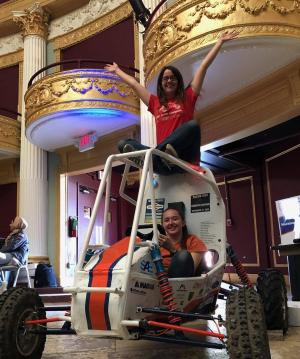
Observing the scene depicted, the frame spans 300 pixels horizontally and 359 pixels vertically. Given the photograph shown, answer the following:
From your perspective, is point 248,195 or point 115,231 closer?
point 248,195

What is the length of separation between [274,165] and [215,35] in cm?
423

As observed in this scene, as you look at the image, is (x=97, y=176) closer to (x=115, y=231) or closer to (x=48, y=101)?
(x=115, y=231)

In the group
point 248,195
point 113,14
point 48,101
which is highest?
point 113,14

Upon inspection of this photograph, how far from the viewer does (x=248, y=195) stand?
9.68 m

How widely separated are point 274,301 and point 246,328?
Answer: 139 centimetres

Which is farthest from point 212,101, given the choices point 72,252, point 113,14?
point 72,252

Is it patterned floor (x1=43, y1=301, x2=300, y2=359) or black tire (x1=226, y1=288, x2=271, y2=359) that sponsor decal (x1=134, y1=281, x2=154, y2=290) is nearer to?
black tire (x1=226, y1=288, x2=271, y2=359)

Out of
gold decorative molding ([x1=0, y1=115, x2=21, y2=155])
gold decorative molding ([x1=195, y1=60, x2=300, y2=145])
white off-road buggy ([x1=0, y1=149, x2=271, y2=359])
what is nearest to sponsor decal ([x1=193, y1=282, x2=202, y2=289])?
white off-road buggy ([x1=0, y1=149, x2=271, y2=359])

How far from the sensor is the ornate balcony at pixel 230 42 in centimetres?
519

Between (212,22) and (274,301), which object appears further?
(212,22)

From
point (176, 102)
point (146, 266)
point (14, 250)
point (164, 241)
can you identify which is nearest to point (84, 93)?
point (14, 250)

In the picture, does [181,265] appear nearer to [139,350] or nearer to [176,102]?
[139,350]

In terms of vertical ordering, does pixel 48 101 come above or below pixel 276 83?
above

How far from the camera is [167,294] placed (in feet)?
6.30
